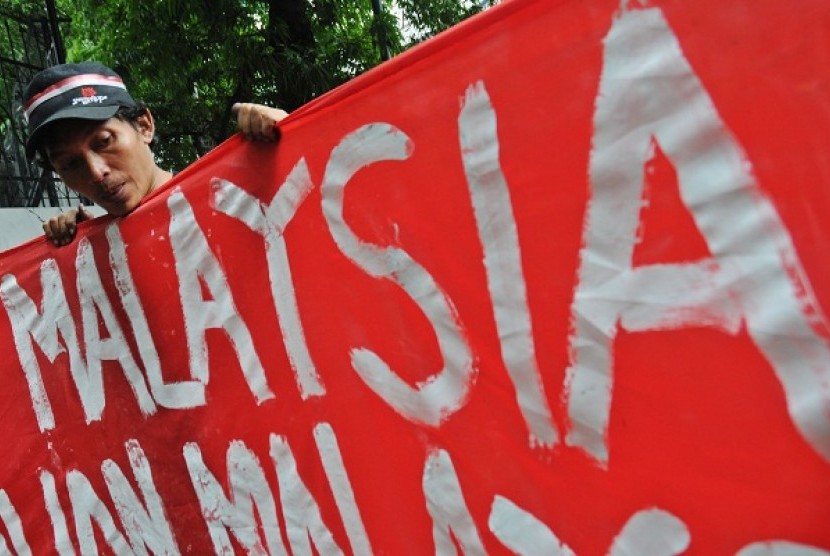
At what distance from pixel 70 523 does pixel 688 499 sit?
70.6 inches

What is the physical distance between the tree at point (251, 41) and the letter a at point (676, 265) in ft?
15.6

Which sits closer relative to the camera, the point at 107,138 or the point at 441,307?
the point at 441,307

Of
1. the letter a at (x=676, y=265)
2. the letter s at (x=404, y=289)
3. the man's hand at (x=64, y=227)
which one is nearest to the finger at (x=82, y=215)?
the man's hand at (x=64, y=227)

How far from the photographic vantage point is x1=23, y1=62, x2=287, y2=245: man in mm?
1774

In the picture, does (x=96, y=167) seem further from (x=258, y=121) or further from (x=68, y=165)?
(x=258, y=121)

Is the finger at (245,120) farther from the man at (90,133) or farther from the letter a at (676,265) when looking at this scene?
the letter a at (676,265)

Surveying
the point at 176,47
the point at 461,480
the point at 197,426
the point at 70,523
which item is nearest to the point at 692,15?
the point at 461,480

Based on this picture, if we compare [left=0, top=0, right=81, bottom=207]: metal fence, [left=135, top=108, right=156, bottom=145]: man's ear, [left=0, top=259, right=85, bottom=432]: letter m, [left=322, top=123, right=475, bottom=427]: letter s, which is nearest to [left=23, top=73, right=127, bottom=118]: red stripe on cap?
[left=135, top=108, right=156, bottom=145]: man's ear

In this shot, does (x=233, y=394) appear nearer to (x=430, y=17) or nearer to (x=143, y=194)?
(x=143, y=194)

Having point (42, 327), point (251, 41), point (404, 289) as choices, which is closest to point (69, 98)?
point (42, 327)

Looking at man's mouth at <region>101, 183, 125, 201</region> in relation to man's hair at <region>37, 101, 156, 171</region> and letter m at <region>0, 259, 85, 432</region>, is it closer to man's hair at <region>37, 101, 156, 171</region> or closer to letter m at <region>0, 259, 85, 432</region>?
man's hair at <region>37, 101, 156, 171</region>

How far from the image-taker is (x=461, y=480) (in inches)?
49.1

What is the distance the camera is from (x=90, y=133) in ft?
5.91

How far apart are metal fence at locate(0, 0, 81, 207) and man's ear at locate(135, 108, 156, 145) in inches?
154
